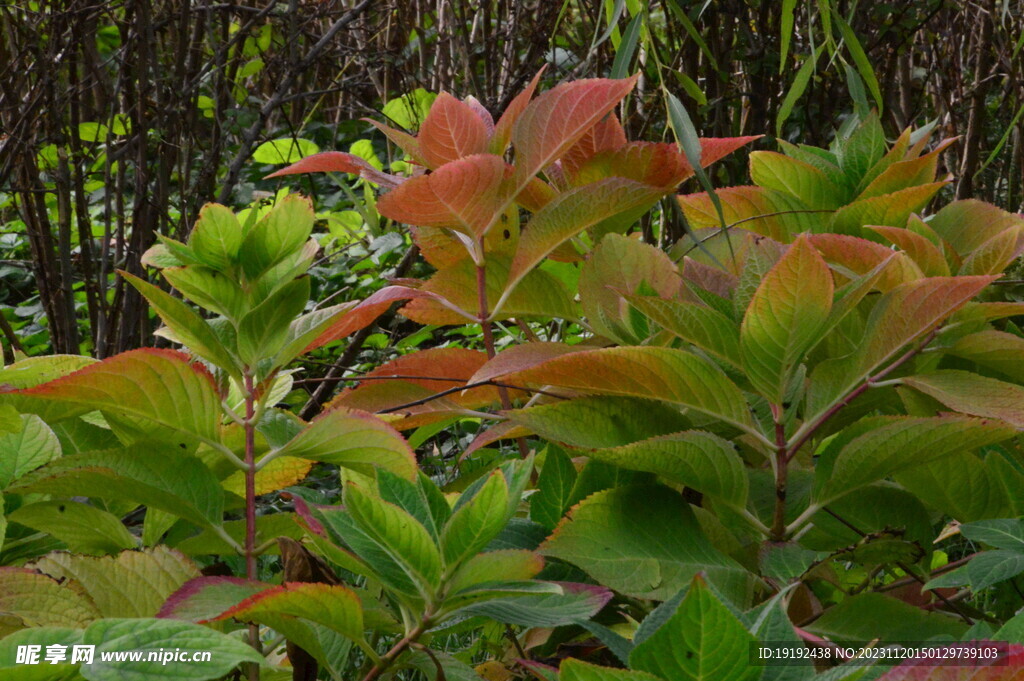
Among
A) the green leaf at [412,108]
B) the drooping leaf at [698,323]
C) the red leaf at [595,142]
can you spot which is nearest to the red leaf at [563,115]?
the red leaf at [595,142]

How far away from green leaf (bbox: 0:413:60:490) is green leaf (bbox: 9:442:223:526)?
1.6 inches

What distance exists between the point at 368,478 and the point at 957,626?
0.43 m

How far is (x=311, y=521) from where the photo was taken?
581mm

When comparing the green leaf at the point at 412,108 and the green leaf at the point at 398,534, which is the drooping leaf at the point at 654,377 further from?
the green leaf at the point at 412,108

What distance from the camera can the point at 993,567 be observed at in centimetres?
60

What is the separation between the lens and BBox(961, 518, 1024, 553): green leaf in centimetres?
63

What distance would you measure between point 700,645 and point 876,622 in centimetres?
25

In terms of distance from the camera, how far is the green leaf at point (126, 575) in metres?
0.63

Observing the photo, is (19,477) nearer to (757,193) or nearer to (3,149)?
(757,193)

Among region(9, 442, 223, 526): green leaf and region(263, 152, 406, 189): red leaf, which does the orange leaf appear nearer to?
region(263, 152, 406, 189): red leaf

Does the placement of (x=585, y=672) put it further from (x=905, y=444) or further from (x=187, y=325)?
(x=187, y=325)

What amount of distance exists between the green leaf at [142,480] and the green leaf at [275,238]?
0.15 metres

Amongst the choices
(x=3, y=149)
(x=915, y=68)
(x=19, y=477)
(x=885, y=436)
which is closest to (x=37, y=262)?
(x=3, y=149)

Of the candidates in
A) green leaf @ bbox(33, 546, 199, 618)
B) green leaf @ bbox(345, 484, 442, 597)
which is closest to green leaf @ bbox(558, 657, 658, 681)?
green leaf @ bbox(345, 484, 442, 597)
